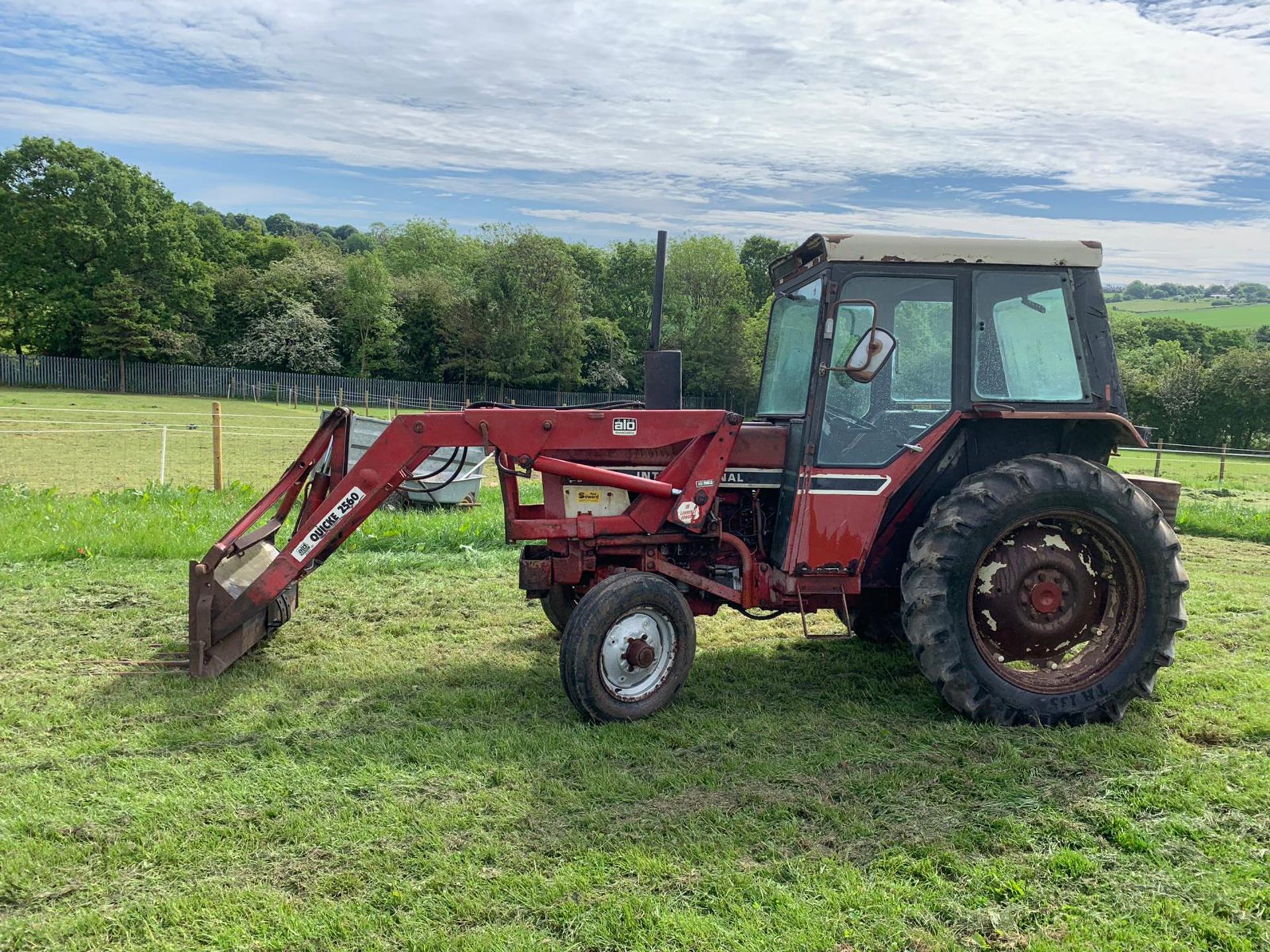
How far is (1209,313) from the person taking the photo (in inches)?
3246

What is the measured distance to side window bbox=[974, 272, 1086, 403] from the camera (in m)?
4.92

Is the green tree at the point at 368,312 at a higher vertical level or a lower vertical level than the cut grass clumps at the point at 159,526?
higher

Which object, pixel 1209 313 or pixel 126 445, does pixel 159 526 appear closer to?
pixel 126 445

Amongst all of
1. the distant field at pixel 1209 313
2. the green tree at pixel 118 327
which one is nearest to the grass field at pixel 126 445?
the green tree at pixel 118 327

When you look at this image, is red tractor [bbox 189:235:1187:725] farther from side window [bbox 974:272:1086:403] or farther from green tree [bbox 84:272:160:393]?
green tree [bbox 84:272:160:393]

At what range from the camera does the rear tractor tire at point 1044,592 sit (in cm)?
457

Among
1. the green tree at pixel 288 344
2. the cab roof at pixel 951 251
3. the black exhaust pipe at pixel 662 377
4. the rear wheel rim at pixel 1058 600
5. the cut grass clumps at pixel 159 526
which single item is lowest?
the cut grass clumps at pixel 159 526

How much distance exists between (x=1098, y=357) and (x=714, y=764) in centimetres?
299

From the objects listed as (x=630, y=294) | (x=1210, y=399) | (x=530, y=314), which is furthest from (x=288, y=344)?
(x=1210, y=399)

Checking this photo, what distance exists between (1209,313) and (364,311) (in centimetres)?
7366

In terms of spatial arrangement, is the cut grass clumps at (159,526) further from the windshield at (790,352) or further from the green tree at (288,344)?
the green tree at (288,344)

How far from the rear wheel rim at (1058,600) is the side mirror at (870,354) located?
1152mm

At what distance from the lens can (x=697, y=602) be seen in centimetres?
528

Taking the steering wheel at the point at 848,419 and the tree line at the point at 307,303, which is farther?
the tree line at the point at 307,303
